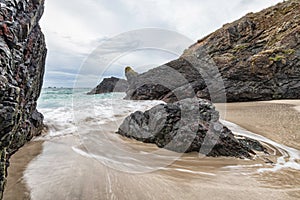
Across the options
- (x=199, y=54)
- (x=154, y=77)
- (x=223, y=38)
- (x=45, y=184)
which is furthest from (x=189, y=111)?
(x=223, y=38)

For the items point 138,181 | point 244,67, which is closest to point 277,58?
point 244,67

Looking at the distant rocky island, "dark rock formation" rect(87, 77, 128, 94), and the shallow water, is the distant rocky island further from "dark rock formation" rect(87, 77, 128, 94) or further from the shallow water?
the shallow water

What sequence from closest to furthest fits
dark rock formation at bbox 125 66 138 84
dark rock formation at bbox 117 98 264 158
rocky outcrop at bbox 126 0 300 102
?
dark rock formation at bbox 117 98 264 158
rocky outcrop at bbox 126 0 300 102
dark rock formation at bbox 125 66 138 84

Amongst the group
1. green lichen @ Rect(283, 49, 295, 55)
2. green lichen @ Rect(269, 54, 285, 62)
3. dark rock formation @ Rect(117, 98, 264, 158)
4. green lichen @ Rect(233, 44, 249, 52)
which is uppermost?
green lichen @ Rect(233, 44, 249, 52)

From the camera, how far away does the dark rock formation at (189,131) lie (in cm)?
396

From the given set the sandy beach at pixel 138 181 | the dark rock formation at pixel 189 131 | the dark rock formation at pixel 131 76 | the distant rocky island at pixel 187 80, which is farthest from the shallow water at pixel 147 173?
the dark rock formation at pixel 131 76

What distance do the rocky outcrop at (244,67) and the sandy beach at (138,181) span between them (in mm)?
12235

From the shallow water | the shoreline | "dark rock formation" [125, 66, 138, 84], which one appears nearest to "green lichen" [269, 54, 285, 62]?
the shallow water

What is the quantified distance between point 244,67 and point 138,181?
1452cm

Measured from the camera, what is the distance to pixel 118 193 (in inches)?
94.6

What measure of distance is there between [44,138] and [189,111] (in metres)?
3.98

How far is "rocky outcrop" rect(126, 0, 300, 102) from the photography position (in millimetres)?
13992

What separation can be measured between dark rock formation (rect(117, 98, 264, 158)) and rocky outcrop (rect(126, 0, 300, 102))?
10682 millimetres

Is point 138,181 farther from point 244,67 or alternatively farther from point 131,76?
point 131,76
